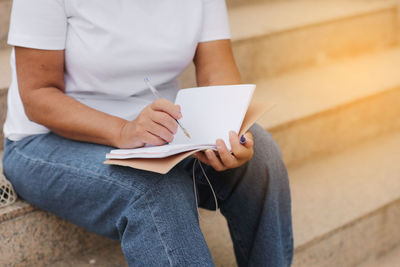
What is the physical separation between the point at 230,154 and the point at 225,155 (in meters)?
0.01

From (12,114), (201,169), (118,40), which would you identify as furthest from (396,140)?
(12,114)

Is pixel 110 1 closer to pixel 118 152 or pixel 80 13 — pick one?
pixel 80 13

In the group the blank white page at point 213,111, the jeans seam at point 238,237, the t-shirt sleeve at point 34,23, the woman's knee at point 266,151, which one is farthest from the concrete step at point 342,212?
the t-shirt sleeve at point 34,23

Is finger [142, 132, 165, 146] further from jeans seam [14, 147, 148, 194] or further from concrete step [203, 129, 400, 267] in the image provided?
concrete step [203, 129, 400, 267]

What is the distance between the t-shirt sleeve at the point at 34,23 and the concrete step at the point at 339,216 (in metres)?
0.59

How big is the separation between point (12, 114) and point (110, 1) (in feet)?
1.21

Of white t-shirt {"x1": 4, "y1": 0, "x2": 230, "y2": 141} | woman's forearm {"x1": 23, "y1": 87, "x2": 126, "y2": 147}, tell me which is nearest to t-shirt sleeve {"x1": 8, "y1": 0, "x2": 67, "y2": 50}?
white t-shirt {"x1": 4, "y1": 0, "x2": 230, "y2": 141}

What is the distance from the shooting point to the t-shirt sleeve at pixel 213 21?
4.09ft

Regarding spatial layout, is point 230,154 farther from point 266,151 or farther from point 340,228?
point 340,228

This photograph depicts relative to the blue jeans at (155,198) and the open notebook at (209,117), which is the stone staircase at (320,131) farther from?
the open notebook at (209,117)

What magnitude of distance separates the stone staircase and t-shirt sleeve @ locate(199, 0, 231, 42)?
49 centimetres

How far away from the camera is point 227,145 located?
0.99 m

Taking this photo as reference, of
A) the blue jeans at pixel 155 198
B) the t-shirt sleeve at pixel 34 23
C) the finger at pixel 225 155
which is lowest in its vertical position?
the blue jeans at pixel 155 198

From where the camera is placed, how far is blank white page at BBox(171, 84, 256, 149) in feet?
3.29
